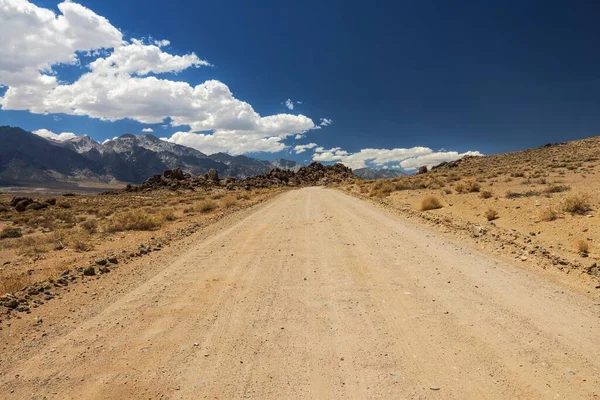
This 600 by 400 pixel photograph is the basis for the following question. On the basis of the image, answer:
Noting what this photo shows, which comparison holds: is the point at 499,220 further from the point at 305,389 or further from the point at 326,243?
the point at 305,389

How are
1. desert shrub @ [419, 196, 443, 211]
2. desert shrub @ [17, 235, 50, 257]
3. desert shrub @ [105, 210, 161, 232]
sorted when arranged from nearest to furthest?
1. desert shrub @ [17, 235, 50, 257]
2. desert shrub @ [105, 210, 161, 232]
3. desert shrub @ [419, 196, 443, 211]

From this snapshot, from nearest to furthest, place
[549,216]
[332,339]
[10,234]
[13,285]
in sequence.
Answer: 1. [332,339]
2. [13,285]
3. [549,216]
4. [10,234]

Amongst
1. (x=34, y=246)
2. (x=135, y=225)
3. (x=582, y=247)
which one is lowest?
(x=34, y=246)

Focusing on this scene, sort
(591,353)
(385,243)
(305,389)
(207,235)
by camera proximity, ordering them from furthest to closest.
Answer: (207,235) → (385,243) → (591,353) → (305,389)

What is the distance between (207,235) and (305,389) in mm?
11030

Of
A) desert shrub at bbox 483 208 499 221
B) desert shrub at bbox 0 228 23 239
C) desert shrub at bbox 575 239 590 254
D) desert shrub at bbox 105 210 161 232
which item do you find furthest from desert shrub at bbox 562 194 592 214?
desert shrub at bbox 0 228 23 239

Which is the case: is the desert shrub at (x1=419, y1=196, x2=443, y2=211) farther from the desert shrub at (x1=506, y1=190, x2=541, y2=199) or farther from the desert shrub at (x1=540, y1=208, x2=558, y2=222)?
the desert shrub at (x1=540, y1=208, x2=558, y2=222)

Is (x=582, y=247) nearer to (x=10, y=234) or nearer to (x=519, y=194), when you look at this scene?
(x=519, y=194)

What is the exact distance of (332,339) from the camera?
523 cm

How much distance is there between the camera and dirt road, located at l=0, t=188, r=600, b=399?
4172 millimetres

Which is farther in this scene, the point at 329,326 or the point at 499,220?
the point at 499,220

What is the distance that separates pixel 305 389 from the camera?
162 inches

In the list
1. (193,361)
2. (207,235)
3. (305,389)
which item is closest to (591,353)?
(305,389)

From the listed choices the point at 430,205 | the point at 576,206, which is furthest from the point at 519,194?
the point at 576,206
